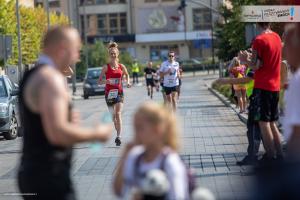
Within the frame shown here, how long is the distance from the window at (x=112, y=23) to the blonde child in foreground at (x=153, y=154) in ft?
322

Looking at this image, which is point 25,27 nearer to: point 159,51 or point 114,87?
point 159,51

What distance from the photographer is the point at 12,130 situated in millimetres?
19750

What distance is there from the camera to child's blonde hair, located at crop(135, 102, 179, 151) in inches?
196

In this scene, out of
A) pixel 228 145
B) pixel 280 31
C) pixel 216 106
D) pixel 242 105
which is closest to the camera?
pixel 228 145

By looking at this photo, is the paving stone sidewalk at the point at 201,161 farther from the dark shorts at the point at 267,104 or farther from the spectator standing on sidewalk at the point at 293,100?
the dark shorts at the point at 267,104

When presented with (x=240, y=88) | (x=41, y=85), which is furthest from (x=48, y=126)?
(x=240, y=88)

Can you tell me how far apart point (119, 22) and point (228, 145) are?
8958 cm

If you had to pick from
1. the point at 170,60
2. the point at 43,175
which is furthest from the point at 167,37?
the point at 43,175

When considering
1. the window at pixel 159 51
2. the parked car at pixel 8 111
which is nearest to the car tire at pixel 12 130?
the parked car at pixel 8 111

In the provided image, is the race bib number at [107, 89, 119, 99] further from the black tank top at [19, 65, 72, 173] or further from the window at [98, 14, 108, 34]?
the window at [98, 14, 108, 34]

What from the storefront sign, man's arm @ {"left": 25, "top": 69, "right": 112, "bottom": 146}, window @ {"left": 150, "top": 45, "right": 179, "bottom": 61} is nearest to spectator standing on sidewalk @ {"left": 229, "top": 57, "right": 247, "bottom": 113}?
man's arm @ {"left": 25, "top": 69, "right": 112, "bottom": 146}

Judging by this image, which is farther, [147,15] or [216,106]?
[147,15]

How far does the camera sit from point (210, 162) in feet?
40.8

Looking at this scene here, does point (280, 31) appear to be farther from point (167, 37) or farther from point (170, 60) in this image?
point (167, 37)
